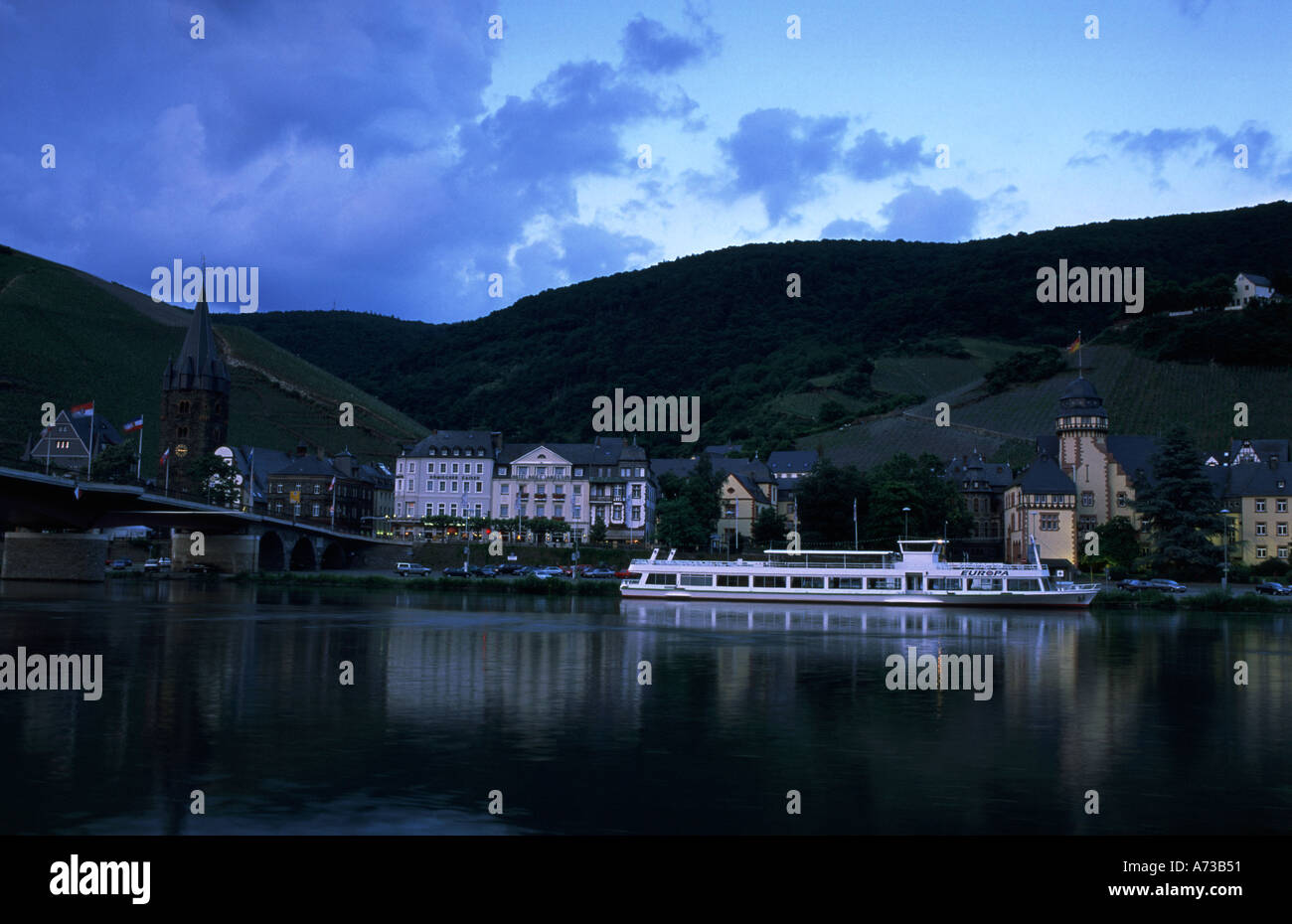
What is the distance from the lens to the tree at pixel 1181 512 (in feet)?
347

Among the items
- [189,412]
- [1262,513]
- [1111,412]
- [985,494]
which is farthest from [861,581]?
[189,412]

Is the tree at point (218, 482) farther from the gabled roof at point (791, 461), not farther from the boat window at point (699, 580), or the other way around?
the gabled roof at point (791, 461)

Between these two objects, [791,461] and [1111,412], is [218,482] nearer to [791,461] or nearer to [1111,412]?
[791,461]

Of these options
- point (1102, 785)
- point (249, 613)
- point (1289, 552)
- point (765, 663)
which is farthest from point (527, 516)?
point (1102, 785)

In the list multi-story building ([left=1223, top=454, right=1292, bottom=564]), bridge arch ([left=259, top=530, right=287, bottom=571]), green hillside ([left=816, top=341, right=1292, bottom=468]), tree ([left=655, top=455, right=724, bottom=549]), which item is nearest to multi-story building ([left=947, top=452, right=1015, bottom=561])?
green hillside ([left=816, top=341, right=1292, bottom=468])

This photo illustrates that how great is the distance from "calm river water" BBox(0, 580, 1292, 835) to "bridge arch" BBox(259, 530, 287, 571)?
60.5 m

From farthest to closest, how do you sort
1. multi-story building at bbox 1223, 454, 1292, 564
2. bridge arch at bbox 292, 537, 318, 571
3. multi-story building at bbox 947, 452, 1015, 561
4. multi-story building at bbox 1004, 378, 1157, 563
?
multi-story building at bbox 947, 452, 1015, 561, multi-story building at bbox 1004, 378, 1157, 563, bridge arch at bbox 292, 537, 318, 571, multi-story building at bbox 1223, 454, 1292, 564

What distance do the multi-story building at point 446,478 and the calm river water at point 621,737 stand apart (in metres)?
88.7

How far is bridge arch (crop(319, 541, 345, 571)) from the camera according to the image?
129 metres

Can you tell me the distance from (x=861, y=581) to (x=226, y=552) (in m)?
62.0

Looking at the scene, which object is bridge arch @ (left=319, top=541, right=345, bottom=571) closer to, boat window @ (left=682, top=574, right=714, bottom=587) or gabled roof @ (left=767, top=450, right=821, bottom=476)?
boat window @ (left=682, top=574, right=714, bottom=587)

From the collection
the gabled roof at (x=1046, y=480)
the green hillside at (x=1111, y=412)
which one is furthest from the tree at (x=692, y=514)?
the green hillside at (x=1111, y=412)

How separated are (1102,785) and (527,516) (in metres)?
120
